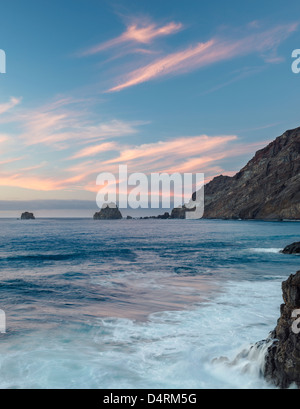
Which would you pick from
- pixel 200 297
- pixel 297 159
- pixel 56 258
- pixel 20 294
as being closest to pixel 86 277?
pixel 20 294

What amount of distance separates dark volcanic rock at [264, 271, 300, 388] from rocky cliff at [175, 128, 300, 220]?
476 feet

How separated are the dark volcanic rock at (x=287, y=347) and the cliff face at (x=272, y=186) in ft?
476

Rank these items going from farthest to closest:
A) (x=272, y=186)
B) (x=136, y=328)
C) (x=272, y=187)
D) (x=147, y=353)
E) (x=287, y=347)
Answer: (x=272, y=186), (x=272, y=187), (x=136, y=328), (x=147, y=353), (x=287, y=347)

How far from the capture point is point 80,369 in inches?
312

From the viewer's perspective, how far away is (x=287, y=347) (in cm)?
659

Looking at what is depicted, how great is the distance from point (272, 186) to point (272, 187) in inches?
31.8

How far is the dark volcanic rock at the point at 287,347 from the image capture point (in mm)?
6332

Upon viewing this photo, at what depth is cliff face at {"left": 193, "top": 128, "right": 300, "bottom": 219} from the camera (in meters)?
144

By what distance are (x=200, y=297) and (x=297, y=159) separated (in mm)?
165382

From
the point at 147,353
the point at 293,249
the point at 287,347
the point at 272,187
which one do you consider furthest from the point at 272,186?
the point at 287,347

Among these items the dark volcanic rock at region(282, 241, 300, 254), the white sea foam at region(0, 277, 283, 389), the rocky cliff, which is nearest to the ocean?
the white sea foam at region(0, 277, 283, 389)

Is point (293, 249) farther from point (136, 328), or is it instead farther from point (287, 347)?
point (287, 347)
